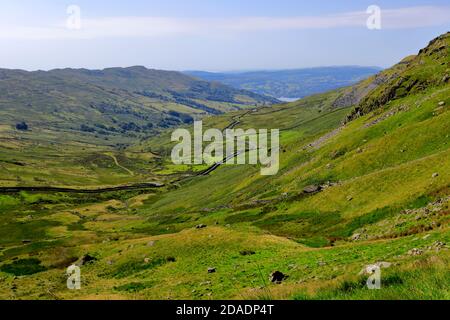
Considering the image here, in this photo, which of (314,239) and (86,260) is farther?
(86,260)

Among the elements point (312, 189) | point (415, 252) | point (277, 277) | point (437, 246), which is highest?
point (437, 246)

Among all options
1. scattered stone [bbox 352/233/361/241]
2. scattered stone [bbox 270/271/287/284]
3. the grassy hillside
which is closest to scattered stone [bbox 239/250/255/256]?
the grassy hillside

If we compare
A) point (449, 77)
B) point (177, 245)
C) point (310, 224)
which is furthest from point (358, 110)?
point (177, 245)

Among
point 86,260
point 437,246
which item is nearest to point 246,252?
point 437,246

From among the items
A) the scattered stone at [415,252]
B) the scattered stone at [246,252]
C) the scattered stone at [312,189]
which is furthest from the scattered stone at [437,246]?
the scattered stone at [312,189]

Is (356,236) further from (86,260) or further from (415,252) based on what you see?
(86,260)

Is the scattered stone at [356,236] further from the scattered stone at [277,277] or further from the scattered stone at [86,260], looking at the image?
the scattered stone at [86,260]

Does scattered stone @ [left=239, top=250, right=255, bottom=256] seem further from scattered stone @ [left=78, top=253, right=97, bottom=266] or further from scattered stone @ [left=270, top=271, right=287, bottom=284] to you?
scattered stone @ [left=78, top=253, right=97, bottom=266]

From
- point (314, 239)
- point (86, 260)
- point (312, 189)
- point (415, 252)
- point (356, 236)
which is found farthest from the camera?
point (312, 189)

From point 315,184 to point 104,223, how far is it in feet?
295

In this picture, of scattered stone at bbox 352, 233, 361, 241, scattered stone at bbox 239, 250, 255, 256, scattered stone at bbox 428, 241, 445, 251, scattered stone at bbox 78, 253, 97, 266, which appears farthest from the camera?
scattered stone at bbox 78, 253, 97, 266

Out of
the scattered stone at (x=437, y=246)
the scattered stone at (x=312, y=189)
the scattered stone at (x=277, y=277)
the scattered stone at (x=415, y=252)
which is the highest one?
the scattered stone at (x=437, y=246)

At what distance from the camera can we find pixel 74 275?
50469mm
